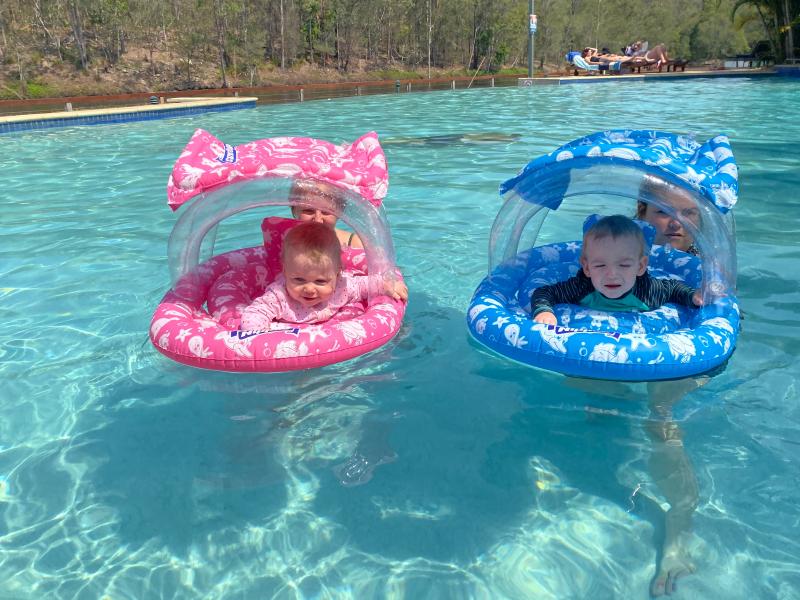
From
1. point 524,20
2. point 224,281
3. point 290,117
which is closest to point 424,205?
point 224,281

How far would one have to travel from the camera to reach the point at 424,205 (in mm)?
8188

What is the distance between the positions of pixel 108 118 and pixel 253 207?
15597 millimetres

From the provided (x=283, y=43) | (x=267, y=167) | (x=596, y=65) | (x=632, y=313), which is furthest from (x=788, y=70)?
(x=267, y=167)

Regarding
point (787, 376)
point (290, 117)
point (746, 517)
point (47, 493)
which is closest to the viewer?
point (746, 517)

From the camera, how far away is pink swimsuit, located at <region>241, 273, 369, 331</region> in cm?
397

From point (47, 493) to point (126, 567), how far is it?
0.71 metres

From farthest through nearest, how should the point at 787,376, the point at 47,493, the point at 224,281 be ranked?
the point at 224,281, the point at 787,376, the point at 47,493

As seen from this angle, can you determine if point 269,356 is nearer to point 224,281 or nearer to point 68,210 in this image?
point 224,281

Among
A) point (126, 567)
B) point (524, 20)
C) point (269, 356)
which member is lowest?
point (126, 567)

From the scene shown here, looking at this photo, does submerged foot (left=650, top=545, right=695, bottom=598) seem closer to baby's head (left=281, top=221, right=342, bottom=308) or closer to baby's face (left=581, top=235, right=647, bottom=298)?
baby's face (left=581, top=235, right=647, bottom=298)

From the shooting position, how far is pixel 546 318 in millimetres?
3785

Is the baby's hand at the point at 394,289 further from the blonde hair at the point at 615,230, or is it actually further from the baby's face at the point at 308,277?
the blonde hair at the point at 615,230

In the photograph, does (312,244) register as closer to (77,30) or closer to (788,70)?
(788,70)

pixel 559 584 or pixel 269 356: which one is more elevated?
pixel 269 356
